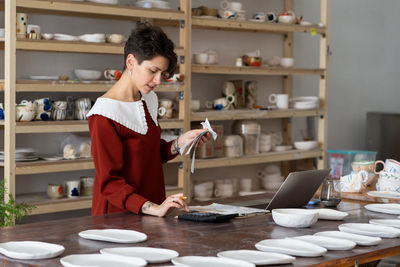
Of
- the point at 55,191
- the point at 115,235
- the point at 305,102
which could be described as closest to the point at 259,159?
the point at 305,102

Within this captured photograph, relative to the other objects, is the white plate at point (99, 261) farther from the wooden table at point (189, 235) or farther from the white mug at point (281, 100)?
the white mug at point (281, 100)

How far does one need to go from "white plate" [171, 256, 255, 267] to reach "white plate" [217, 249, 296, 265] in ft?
0.15

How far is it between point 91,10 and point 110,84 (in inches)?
19.5

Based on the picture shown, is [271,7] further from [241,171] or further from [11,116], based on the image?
[11,116]

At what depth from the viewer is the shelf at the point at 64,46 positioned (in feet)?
12.3

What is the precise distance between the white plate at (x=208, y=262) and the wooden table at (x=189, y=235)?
91 millimetres

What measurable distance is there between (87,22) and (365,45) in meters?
3.32

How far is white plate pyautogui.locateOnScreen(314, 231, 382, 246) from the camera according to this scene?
1952 mm

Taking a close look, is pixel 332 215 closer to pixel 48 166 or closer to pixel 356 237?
pixel 356 237

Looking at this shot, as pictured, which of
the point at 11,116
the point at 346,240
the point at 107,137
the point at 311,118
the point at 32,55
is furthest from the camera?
the point at 311,118

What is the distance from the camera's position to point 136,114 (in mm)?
2682

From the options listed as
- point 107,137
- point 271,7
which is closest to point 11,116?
point 107,137

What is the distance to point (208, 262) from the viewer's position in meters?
1.67

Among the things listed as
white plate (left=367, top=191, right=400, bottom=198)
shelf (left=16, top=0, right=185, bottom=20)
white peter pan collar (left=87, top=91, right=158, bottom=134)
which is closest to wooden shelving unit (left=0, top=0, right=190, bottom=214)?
shelf (left=16, top=0, right=185, bottom=20)
